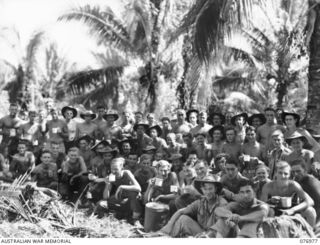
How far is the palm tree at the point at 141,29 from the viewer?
1426 cm

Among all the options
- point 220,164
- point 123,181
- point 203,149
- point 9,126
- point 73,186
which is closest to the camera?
Answer: point 220,164

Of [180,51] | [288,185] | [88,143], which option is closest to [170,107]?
[180,51]

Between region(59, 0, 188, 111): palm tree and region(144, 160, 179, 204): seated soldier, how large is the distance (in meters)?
6.80

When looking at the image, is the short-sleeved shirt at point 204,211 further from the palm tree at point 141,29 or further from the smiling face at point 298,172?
the palm tree at point 141,29

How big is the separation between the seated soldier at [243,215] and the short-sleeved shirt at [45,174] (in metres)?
3.58

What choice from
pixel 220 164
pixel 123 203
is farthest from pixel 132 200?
pixel 220 164

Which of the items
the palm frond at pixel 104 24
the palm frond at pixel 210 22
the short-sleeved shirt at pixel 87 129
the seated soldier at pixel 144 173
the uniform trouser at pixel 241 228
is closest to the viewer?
the uniform trouser at pixel 241 228

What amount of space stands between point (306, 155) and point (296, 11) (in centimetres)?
996

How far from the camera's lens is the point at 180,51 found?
14328 mm

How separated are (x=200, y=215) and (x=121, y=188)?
70.6 inches

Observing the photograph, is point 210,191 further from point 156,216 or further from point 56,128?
point 56,128

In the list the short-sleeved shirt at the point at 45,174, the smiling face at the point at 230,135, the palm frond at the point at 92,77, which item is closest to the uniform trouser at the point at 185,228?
the smiling face at the point at 230,135

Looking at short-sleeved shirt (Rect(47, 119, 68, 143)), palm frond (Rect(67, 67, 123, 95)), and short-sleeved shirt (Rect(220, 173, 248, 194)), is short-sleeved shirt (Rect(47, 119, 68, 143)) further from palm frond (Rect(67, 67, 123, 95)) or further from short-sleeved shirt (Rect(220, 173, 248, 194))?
palm frond (Rect(67, 67, 123, 95))

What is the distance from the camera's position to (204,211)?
664cm
